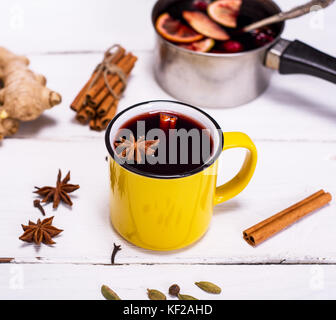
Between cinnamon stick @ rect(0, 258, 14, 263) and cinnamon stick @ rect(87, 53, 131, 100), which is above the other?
cinnamon stick @ rect(87, 53, 131, 100)

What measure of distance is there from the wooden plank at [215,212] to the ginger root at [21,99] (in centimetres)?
5

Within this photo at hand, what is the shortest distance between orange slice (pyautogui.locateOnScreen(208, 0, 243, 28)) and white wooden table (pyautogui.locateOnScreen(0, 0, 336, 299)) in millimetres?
226

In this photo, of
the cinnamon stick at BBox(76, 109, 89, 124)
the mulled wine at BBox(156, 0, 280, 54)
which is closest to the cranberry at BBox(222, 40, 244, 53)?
the mulled wine at BBox(156, 0, 280, 54)

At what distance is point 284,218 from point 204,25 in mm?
659

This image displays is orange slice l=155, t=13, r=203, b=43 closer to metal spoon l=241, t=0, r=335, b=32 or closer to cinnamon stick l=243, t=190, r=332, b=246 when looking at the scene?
metal spoon l=241, t=0, r=335, b=32

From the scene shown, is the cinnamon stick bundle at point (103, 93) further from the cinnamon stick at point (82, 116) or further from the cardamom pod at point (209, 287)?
the cardamom pod at point (209, 287)

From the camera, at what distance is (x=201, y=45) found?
146 cm

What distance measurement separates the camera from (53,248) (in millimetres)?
1068

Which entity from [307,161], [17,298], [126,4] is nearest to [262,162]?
[307,161]

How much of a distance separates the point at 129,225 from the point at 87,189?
0.21m

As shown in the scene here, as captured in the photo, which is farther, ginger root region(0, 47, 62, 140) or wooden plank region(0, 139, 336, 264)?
ginger root region(0, 47, 62, 140)

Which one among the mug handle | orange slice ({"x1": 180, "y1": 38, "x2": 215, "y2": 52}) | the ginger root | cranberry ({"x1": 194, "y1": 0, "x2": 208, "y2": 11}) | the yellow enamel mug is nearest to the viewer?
the yellow enamel mug

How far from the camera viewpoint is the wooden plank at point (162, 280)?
3.28ft

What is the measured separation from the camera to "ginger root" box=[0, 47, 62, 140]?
129 centimetres
